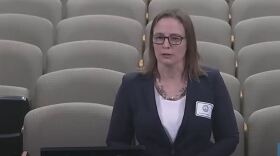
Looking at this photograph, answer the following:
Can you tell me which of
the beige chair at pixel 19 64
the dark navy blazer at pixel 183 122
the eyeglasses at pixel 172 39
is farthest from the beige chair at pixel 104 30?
the eyeglasses at pixel 172 39

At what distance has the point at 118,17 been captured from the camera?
3.46 meters

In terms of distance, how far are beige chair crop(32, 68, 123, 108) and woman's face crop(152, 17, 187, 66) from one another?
685 millimetres

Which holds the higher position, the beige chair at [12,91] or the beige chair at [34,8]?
the beige chair at [34,8]

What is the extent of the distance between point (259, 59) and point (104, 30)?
3.08 feet

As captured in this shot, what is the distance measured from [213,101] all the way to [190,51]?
0.70ft

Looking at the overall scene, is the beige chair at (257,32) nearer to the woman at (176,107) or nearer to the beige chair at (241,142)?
the beige chair at (241,142)

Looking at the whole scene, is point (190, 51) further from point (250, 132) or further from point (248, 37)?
point (248, 37)

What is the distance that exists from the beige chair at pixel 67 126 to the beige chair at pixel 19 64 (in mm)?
669

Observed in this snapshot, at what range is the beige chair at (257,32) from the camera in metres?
3.43

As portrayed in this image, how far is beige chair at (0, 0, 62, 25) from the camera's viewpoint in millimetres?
3811

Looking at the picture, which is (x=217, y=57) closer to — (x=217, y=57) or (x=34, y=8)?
(x=217, y=57)

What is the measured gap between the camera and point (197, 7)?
3789 millimetres

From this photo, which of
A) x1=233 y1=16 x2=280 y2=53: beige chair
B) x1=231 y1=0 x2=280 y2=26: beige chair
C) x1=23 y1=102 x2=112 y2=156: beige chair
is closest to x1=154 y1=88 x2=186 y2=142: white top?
x1=23 y1=102 x2=112 y2=156: beige chair

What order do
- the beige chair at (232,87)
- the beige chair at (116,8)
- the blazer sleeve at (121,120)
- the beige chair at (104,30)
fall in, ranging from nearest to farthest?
the blazer sleeve at (121,120) → the beige chair at (232,87) → the beige chair at (104,30) → the beige chair at (116,8)
